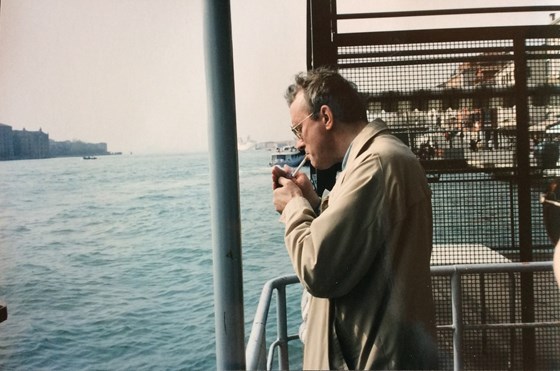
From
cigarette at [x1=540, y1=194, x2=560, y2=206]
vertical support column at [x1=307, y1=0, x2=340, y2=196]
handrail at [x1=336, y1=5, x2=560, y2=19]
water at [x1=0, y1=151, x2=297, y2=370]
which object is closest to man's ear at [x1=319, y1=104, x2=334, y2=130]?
vertical support column at [x1=307, y1=0, x2=340, y2=196]

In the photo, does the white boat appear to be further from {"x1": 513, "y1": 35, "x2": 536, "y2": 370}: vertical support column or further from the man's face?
{"x1": 513, "y1": 35, "x2": 536, "y2": 370}: vertical support column

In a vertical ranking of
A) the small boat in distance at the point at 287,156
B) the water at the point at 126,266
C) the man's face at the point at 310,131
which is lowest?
the water at the point at 126,266

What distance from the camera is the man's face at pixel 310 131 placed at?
4.05ft

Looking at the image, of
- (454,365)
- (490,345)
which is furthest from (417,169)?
(490,345)

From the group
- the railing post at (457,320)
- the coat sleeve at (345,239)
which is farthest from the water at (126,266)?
the coat sleeve at (345,239)

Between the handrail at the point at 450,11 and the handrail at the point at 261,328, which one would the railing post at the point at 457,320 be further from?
the handrail at the point at 450,11

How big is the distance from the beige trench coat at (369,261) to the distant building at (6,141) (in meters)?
0.91

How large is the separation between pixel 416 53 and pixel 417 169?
2.61 ft

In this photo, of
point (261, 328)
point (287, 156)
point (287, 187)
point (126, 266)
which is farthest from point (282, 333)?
point (126, 266)

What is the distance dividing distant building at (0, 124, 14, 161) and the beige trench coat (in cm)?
91

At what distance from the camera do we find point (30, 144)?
175 centimetres

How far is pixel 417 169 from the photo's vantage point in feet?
3.61

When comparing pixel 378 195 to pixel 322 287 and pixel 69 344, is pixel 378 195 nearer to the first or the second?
pixel 322 287

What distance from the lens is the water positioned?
1243 centimetres
